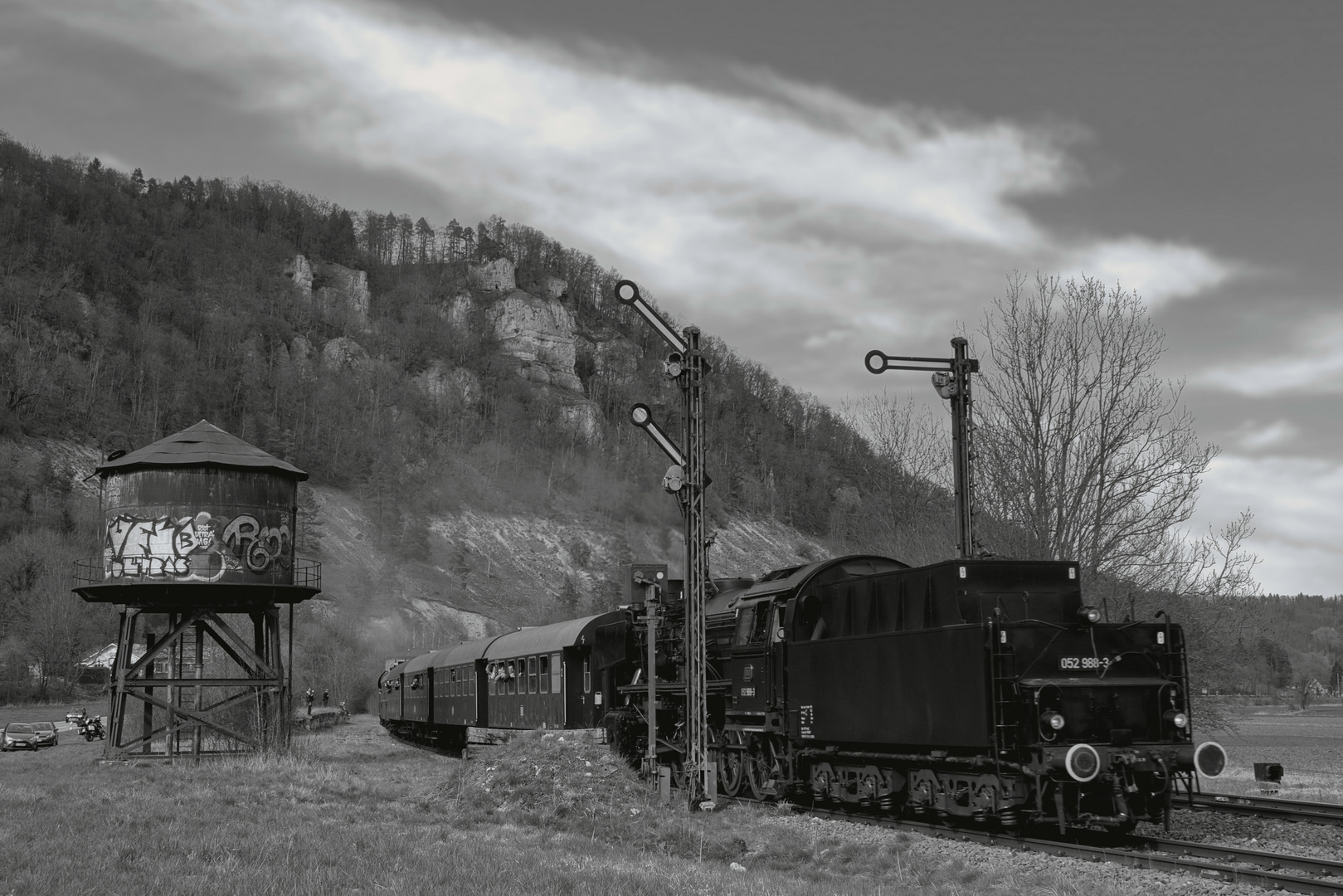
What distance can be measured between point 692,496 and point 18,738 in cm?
3423

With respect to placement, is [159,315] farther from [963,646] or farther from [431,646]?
[963,646]

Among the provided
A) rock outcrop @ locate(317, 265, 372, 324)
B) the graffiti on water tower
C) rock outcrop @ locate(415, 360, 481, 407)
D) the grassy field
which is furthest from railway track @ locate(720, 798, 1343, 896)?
rock outcrop @ locate(317, 265, 372, 324)

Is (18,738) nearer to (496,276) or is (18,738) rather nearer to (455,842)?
(455,842)

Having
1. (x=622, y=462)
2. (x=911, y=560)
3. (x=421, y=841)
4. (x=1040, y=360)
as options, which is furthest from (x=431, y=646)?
(x=421, y=841)

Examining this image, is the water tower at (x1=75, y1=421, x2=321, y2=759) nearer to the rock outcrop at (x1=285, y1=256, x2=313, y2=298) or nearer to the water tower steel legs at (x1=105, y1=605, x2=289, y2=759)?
the water tower steel legs at (x1=105, y1=605, x2=289, y2=759)

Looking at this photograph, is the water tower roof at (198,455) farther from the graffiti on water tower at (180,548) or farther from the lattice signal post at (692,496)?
the lattice signal post at (692,496)

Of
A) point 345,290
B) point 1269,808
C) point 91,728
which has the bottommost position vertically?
point 91,728

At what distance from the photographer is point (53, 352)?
426 feet

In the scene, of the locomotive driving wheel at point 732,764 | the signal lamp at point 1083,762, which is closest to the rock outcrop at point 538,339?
the locomotive driving wheel at point 732,764

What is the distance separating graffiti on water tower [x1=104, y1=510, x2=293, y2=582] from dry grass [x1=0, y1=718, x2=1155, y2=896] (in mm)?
6580

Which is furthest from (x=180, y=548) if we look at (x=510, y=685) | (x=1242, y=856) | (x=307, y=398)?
(x=307, y=398)

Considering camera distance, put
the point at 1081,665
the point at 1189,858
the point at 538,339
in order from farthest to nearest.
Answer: the point at 538,339
the point at 1081,665
the point at 1189,858

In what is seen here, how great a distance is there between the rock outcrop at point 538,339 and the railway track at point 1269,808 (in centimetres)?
15738

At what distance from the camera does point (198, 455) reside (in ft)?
104
